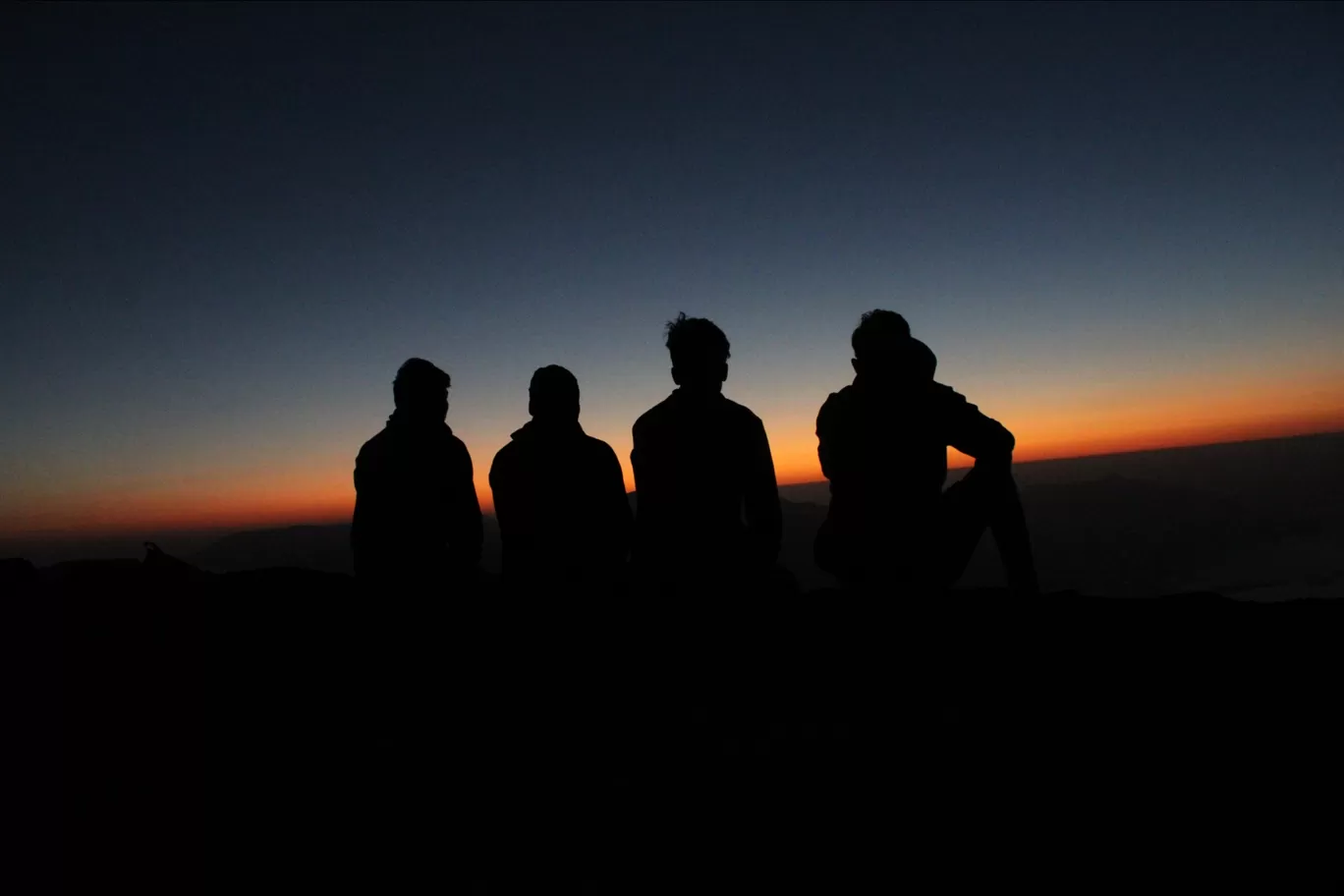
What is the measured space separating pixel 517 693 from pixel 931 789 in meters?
1.86

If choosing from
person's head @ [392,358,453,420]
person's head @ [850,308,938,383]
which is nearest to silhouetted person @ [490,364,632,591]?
person's head @ [392,358,453,420]

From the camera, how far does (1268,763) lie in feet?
7.54

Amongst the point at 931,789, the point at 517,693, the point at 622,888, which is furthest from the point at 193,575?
the point at 931,789

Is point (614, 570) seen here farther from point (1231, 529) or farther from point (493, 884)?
point (1231, 529)

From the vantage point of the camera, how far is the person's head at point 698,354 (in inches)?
179

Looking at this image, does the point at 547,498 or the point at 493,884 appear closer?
the point at 493,884

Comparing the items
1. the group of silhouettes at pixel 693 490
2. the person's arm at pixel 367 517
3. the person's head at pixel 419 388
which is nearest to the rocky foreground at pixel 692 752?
the group of silhouettes at pixel 693 490

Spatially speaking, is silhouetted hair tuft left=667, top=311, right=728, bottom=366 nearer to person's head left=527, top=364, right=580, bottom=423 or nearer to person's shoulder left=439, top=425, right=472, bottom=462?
person's head left=527, top=364, right=580, bottom=423

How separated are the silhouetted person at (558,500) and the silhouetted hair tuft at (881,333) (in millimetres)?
2025

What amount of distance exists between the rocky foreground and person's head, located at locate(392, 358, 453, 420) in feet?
6.75

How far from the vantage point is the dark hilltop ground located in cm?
207

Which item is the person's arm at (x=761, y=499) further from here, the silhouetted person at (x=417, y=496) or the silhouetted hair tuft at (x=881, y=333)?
the silhouetted person at (x=417, y=496)

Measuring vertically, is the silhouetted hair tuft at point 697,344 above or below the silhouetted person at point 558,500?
above

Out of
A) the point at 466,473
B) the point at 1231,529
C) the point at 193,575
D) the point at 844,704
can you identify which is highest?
the point at 466,473
